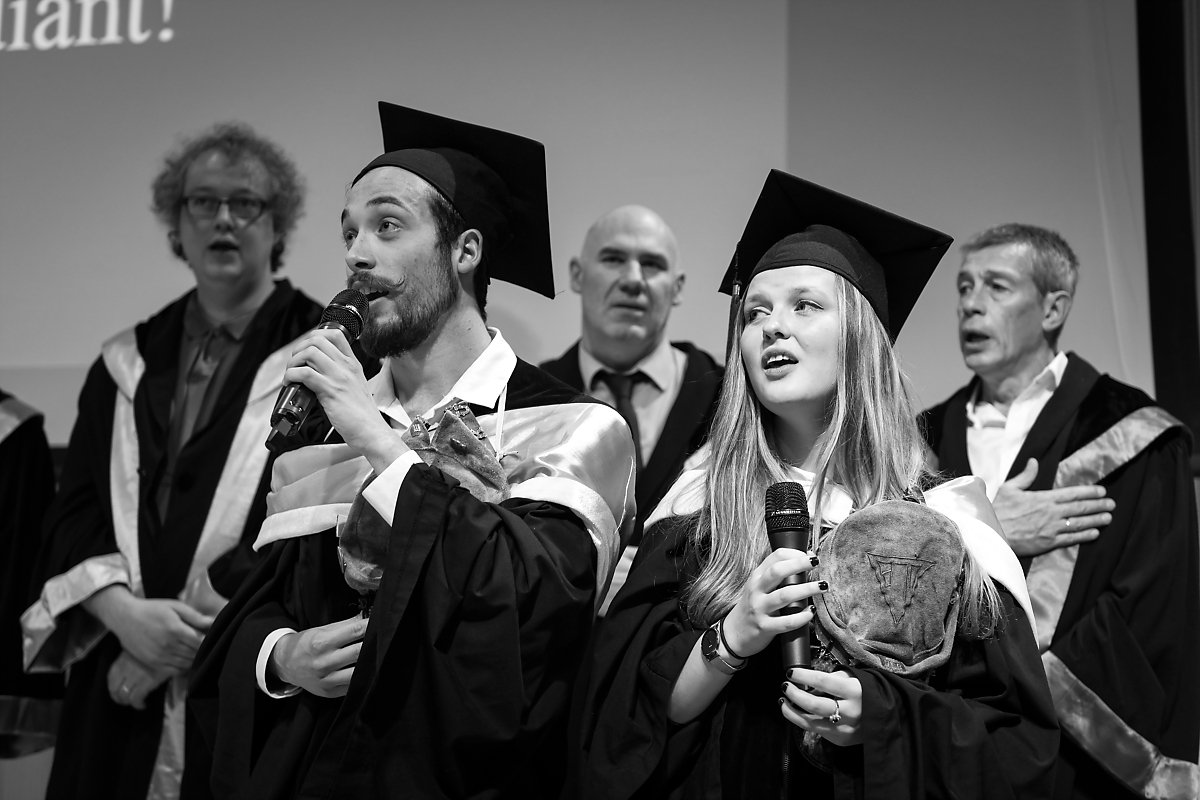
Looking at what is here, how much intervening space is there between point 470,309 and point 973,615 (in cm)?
126

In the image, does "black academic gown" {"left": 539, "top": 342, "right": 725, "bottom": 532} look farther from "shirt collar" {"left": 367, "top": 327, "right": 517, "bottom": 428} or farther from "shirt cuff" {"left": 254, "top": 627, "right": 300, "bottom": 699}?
"shirt cuff" {"left": 254, "top": 627, "right": 300, "bottom": 699}

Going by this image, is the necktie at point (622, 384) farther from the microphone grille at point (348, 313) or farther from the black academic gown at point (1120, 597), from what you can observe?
the microphone grille at point (348, 313)

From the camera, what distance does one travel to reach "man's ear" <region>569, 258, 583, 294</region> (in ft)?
14.7

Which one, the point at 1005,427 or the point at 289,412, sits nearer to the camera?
the point at 289,412

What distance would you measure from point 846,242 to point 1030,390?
1.49 m

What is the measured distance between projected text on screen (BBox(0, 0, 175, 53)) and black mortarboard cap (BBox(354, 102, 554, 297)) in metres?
2.14

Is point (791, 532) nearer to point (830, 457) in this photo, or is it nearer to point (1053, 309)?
point (830, 457)

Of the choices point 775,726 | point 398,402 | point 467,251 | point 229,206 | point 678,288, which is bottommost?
point 775,726

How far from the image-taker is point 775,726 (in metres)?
2.45

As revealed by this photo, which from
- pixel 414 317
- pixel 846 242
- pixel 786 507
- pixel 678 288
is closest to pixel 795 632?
pixel 786 507

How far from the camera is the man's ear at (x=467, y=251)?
2.96 m

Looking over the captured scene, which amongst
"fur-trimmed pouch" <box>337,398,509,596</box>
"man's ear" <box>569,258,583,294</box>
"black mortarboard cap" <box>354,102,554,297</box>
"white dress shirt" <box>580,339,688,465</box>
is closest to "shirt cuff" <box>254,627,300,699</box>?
"fur-trimmed pouch" <box>337,398,509,596</box>

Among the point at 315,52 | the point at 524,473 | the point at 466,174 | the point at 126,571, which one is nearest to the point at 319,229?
the point at 315,52

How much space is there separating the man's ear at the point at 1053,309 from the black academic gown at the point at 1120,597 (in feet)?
0.49
